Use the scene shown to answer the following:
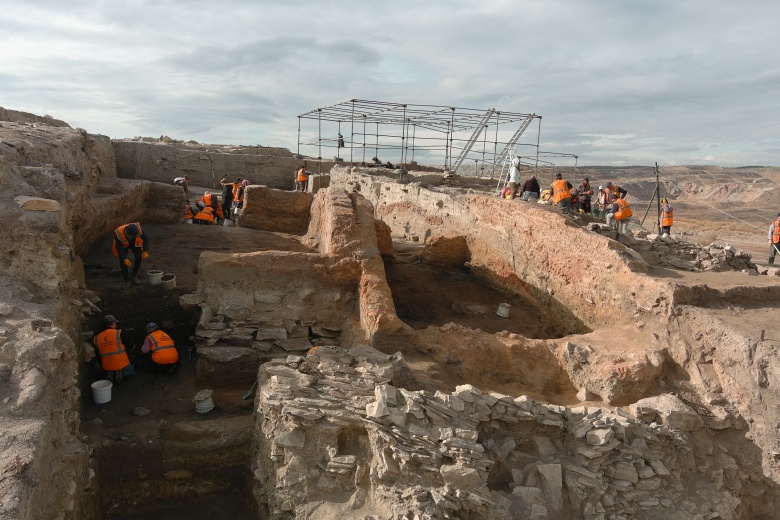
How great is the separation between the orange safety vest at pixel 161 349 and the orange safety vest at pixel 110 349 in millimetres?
368

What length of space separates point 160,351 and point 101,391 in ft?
2.66

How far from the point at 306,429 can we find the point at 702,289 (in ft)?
16.5

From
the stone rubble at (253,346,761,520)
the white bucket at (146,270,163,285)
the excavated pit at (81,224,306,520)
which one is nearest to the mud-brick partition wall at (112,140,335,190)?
the white bucket at (146,270,163,285)

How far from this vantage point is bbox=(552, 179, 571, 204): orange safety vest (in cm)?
1127

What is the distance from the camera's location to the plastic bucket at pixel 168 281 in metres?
7.88

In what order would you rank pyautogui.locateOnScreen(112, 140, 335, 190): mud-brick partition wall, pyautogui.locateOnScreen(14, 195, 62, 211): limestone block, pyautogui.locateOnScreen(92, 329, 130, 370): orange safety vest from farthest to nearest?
pyautogui.locateOnScreen(112, 140, 335, 190): mud-brick partition wall
pyautogui.locateOnScreen(92, 329, 130, 370): orange safety vest
pyautogui.locateOnScreen(14, 195, 62, 211): limestone block

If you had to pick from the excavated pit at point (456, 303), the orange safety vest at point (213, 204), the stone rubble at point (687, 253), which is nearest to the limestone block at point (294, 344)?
the excavated pit at point (456, 303)

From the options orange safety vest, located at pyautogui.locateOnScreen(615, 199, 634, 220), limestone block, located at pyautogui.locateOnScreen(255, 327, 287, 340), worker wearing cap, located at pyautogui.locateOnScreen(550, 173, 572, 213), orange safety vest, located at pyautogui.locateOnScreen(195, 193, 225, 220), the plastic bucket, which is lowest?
limestone block, located at pyautogui.locateOnScreen(255, 327, 287, 340)

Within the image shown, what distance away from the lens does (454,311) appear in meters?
8.70

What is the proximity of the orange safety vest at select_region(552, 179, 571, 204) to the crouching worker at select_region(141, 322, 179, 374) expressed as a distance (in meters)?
8.32

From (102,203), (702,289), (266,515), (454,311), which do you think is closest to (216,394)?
(266,515)

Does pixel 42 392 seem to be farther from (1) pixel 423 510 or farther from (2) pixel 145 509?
(1) pixel 423 510

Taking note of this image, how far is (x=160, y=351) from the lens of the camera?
21.7 ft

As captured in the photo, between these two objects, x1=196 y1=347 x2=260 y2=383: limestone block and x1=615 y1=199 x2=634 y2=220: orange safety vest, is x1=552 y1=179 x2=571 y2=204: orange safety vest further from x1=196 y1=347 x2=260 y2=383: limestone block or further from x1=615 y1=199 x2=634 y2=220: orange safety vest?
x1=196 y1=347 x2=260 y2=383: limestone block
